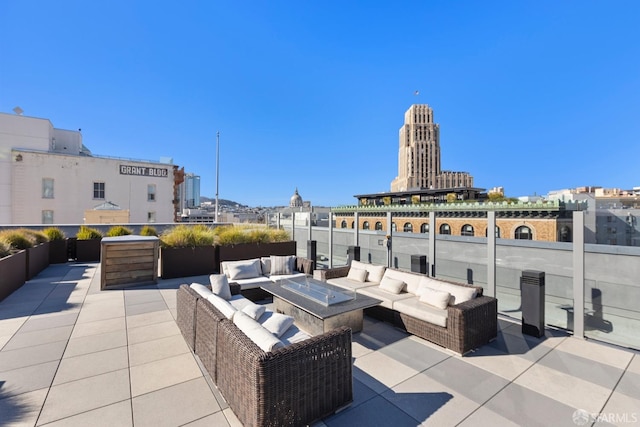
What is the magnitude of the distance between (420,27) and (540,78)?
24250mm

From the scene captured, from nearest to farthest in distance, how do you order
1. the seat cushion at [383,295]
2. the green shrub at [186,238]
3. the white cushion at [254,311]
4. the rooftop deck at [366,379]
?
the rooftop deck at [366,379] → the white cushion at [254,311] → the seat cushion at [383,295] → the green shrub at [186,238]

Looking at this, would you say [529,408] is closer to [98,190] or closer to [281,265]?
[281,265]

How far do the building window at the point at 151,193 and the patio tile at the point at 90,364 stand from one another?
2382cm

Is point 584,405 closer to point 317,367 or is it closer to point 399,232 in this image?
point 317,367

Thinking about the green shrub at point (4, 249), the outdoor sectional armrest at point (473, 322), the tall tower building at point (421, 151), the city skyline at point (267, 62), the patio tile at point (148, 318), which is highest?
the tall tower building at point (421, 151)

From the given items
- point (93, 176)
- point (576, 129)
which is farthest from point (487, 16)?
point (576, 129)

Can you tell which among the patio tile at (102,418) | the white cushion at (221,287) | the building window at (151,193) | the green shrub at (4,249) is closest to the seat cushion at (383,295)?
the white cushion at (221,287)

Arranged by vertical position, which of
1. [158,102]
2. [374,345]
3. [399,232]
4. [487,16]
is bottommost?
[374,345]

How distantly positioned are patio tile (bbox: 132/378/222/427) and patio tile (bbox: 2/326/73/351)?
7.32 ft

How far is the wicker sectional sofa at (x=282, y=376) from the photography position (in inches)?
71.6

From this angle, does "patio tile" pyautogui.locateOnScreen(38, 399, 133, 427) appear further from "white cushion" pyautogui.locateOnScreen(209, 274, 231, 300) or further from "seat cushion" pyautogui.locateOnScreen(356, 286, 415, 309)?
"seat cushion" pyautogui.locateOnScreen(356, 286, 415, 309)

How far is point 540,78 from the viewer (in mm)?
28719

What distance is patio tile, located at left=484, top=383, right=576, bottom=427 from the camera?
2.11m

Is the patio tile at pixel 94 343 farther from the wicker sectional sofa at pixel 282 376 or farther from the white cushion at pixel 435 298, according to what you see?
the white cushion at pixel 435 298
